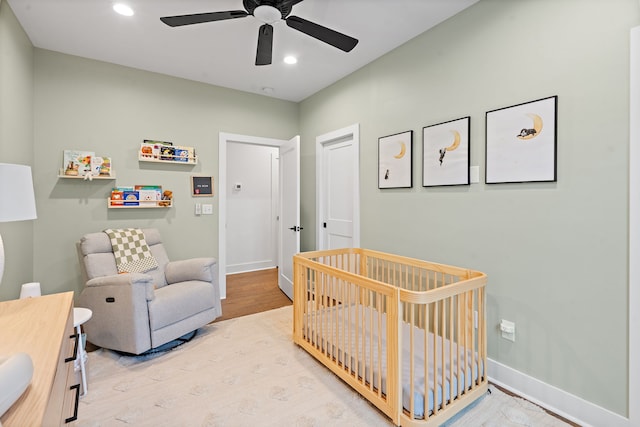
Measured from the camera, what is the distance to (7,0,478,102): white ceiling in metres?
2.14

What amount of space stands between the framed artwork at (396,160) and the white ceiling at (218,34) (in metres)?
0.82

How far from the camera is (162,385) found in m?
1.97

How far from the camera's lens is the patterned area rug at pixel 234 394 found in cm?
166

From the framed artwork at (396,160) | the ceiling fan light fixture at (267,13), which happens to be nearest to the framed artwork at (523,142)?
the framed artwork at (396,160)

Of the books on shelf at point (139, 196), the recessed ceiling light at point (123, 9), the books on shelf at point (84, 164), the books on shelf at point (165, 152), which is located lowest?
the books on shelf at point (139, 196)

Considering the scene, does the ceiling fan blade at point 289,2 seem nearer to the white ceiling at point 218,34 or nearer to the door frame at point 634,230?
the white ceiling at point 218,34

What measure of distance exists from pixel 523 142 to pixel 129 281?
2.77 metres

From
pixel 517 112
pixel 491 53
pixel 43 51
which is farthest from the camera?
pixel 43 51

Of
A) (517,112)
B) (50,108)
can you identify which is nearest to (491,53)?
(517,112)

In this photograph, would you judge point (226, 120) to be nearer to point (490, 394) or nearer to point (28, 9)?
point (28, 9)

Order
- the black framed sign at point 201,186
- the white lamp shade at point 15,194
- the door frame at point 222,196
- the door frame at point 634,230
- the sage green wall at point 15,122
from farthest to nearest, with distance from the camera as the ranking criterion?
the door frame at point 222,196
the black framed sign at point 201,186
the sage green wall at point 15,122
the door frame at point 634,230
the white lamp shade at point 15,194

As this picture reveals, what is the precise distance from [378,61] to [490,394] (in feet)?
9.21

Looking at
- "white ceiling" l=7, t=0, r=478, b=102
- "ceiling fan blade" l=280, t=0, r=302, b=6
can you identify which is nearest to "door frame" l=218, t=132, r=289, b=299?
"white ceiling" l=7, t=0, r=478, b=102

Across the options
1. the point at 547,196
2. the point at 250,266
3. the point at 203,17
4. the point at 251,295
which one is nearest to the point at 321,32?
the point at 203,17
